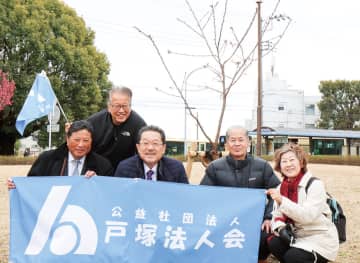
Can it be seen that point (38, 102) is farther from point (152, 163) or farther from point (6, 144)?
point (6, 144)

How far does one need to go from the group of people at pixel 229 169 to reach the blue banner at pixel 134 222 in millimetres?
217

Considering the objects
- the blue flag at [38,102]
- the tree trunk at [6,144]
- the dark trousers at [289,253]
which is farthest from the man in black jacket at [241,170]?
the tree trunk at [6,144]

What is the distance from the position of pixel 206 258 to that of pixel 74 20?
31.0 metres

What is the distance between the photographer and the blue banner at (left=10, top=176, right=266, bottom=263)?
4.18 m

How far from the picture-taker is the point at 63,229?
427 cm

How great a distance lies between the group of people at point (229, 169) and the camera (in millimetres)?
4125

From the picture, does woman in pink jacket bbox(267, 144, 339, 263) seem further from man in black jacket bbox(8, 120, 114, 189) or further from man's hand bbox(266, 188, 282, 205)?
man in black jacket bbox(8, 120, 114, 189)

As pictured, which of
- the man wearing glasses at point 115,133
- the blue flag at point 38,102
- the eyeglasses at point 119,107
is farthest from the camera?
the blue flag at point 38,102

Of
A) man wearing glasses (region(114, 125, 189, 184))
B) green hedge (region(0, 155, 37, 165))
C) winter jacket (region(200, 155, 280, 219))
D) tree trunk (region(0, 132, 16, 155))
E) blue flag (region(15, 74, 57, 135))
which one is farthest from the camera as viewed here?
tree trunk (region(0, 132, 16, 155))

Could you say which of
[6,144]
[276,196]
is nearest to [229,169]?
[276,196]

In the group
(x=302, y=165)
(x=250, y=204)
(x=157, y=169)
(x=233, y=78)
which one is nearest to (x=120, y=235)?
(x=157, y=169)

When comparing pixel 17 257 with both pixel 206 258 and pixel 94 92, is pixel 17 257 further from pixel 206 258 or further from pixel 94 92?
pixel 94 92

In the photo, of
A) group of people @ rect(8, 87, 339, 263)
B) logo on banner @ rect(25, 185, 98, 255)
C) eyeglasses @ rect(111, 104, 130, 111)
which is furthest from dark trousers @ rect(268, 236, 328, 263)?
eyeglasses @ rect(111, 104, 130, 111)

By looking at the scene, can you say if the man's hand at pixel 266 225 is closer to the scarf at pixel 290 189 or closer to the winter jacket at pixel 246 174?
the winter jacket at pixel 246 174
